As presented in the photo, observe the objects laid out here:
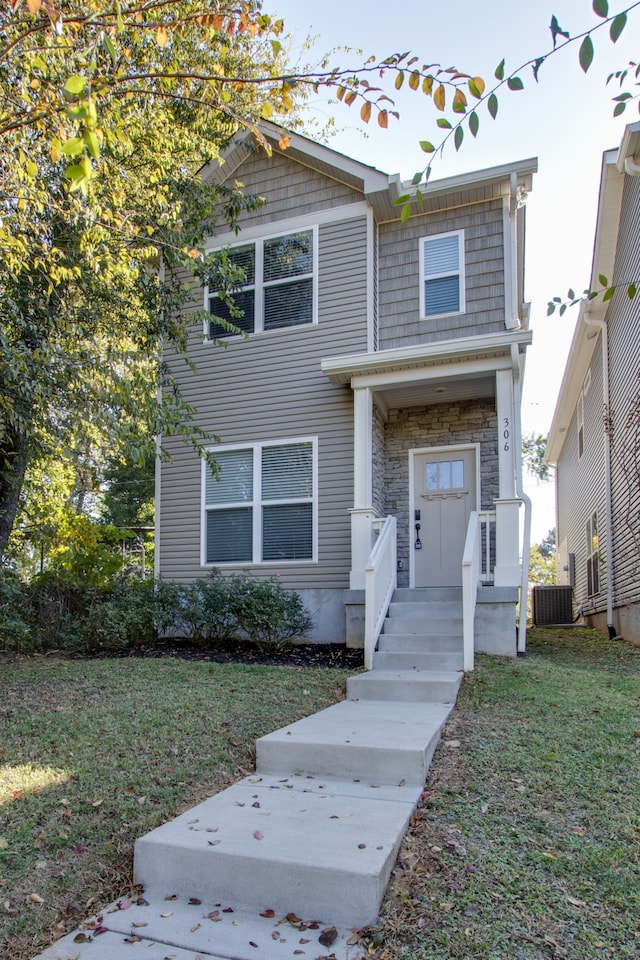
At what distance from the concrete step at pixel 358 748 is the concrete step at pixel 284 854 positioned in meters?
0.24

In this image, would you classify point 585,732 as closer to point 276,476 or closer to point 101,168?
point 276,476

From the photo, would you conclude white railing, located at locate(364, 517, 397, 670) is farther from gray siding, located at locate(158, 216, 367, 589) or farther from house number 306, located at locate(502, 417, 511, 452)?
house number 306, located at locate(502, 417, 511, 452)

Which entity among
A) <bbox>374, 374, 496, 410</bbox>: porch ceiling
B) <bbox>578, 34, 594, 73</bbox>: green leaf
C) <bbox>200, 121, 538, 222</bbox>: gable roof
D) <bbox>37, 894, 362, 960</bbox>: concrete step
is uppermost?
<bbox>200, 121, 538, 222</bbox>: gable roof

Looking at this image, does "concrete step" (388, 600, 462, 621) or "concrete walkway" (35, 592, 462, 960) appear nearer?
"concrete walkway" (35, 592, 462, 960)

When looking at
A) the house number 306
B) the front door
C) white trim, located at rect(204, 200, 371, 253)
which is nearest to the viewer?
the house number 306

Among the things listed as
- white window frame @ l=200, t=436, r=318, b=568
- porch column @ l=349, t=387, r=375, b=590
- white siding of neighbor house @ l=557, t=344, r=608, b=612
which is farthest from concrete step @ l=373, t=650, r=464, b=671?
white siding of neighbor house @ l=557, t=344, r=608, b=612

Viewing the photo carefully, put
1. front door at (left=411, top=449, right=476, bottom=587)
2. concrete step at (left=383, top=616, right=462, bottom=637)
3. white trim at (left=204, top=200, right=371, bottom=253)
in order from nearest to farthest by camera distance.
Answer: concrete step at (left=383, top=616, right=462, bottom=637) → front door at (left=411, top=449, right=476, bottom=587) → white trim at (left=204, top=200, right=371, bottom=253)

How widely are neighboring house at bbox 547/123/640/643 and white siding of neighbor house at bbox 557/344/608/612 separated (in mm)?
20

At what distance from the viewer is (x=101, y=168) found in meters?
6.59

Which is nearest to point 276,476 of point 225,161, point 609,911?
point 225,161

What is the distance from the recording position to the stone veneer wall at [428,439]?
28.3 feet

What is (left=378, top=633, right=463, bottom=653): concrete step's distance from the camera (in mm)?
6383

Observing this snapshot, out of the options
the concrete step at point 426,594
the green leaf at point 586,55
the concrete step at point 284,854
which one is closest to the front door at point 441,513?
the concrete step at point 426,594

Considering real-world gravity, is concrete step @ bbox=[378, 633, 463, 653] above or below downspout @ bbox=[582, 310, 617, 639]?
below
